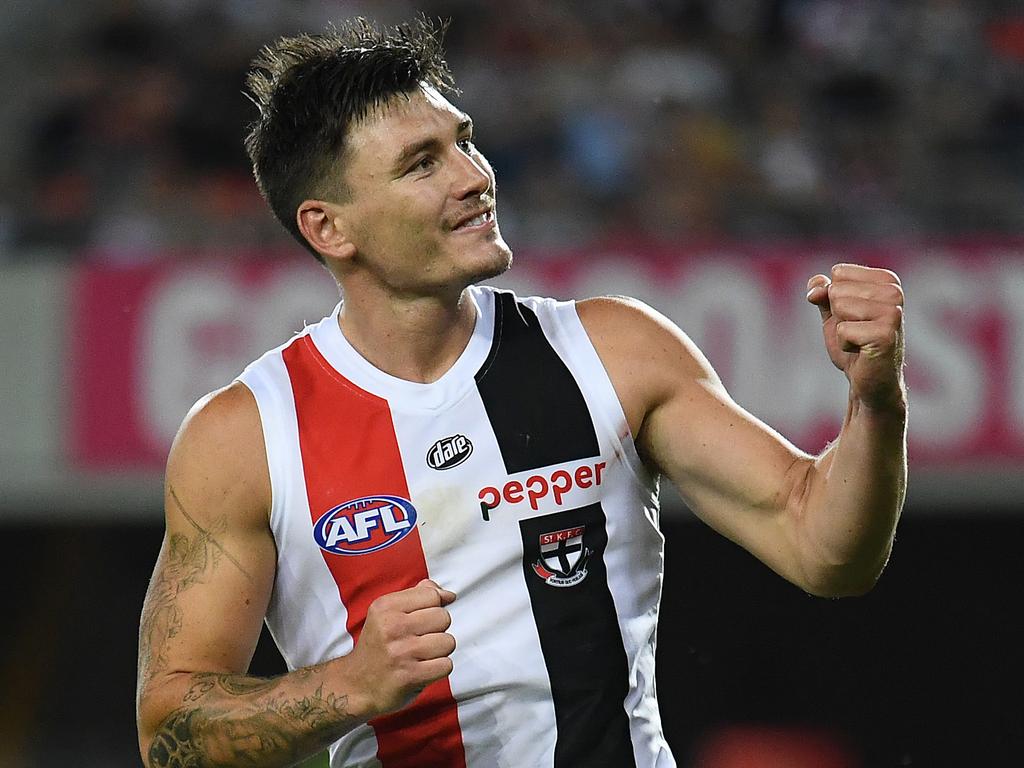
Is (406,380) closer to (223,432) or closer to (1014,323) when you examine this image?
(223,432)

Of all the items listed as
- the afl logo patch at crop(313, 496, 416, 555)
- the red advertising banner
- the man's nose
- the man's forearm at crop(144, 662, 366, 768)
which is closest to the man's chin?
the man's nose

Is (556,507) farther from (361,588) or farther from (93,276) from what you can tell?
(93,276)

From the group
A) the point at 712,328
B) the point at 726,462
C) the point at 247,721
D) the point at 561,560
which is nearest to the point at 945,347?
the point at 712,328

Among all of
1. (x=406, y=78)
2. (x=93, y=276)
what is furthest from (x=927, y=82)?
(x=406, y=78)

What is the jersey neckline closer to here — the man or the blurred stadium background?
the man

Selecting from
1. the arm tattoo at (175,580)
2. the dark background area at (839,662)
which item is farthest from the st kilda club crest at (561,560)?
the dark background area at (839,662)

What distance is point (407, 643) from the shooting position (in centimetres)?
269

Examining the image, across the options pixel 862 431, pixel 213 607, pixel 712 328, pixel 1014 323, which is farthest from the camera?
pixel 712 328

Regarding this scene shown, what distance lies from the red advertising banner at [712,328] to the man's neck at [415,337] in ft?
12.8

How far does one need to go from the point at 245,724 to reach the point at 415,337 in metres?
0.87

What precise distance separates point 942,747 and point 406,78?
256 inches

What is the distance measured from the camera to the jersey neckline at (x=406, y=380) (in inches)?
130

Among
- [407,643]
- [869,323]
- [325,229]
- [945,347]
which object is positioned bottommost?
[407,643]

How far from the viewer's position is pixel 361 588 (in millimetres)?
3207
